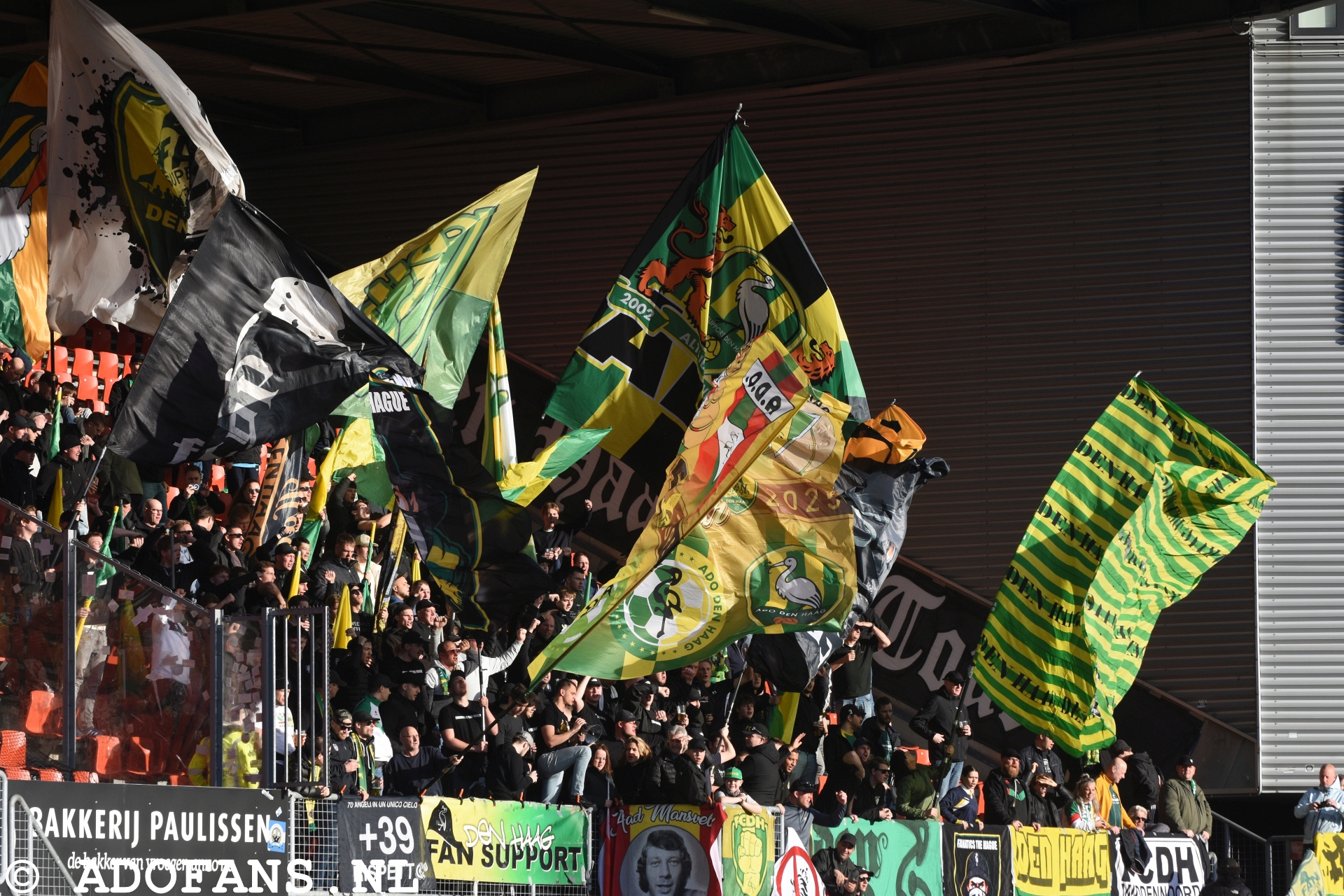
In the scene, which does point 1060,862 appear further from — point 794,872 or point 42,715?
point 42,715

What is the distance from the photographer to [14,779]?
11.1m

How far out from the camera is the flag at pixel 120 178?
15508mm

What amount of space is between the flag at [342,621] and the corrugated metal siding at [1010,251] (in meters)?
10.2

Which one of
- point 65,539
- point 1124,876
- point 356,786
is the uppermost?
point 65,539

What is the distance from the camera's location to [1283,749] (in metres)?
23.9

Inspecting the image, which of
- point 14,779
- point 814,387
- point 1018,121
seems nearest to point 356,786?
point 14,779

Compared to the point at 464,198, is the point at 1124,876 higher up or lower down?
lower down

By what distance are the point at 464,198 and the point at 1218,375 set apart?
11282 mm

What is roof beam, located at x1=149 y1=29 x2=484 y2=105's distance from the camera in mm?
24375

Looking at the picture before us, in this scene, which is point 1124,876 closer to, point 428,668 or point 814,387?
point 814,387

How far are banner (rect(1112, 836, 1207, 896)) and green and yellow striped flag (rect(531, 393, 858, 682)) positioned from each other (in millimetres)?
5915

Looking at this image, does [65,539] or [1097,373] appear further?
[1097,373]

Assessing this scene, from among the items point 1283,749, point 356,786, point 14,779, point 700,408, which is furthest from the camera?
point 1283,749

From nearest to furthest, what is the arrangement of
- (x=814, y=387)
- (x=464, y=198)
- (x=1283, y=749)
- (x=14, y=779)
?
(x=14, y=779) < (x=814, y=387) < (x=1283, y=749) < (x=464, y=198)
